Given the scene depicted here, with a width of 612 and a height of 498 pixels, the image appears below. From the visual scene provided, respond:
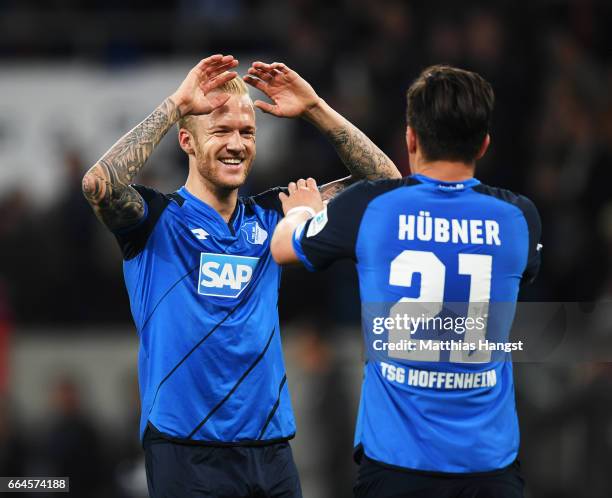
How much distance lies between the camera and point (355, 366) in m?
10.5

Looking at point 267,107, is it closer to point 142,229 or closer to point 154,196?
point 154,196

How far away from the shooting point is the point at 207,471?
4875 millimetres

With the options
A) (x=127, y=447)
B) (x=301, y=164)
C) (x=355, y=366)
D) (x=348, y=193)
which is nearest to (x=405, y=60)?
(x=301, y=164)

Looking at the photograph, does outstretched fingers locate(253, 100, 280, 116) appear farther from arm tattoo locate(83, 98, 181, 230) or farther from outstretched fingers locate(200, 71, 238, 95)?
arm tattoo locate(83, 98, 181, 230)

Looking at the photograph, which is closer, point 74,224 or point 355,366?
point 355,366

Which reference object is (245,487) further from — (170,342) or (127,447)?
(127,447)

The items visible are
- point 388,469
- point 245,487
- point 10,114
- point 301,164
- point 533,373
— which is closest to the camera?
point 388,469

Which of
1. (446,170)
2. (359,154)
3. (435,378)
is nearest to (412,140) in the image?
(446,170)

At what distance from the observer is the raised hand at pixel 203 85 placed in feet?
16.4

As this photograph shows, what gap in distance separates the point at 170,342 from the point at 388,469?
131cm

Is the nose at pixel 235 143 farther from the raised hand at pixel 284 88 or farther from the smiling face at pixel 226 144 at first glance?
the raised hand at pixel 284 88

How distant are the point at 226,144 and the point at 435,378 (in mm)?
1666

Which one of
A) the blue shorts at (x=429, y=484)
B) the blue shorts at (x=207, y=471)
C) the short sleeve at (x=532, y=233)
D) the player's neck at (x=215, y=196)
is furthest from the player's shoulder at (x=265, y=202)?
the blue shorts at (x=429, y=484)

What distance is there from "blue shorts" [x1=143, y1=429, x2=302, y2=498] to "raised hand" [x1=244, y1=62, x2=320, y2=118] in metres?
1.57
